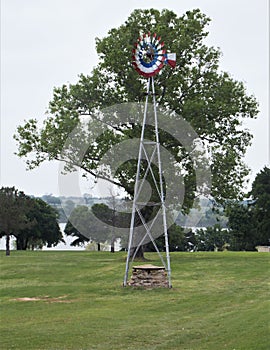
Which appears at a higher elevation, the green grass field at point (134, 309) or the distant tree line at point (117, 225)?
the distant tree line at point (117, 225)

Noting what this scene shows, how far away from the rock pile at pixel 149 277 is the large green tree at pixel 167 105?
12583 millimetres

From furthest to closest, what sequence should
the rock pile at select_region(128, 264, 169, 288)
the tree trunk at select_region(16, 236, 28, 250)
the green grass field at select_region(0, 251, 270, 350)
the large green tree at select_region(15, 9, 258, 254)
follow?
1. the tree trunk at select_region(16, 236, 28, 250)
2. the large green tree at select_region(15, 9, 258, 254)
3. the rock pile at select_region(128, 264, 169, 288)
4. the green grass field at select_region(0, 251, 270, 350)

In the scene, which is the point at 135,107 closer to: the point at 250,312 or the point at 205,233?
the point at 250,312

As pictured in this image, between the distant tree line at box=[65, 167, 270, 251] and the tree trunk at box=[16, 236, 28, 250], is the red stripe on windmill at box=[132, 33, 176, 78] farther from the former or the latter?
the tree trunk at box=[16, 236, 28, 250]

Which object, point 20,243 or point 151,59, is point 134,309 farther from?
point 20,243

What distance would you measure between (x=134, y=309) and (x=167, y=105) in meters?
20.2

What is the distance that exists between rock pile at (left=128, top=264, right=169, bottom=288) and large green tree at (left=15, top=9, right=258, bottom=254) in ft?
41.3

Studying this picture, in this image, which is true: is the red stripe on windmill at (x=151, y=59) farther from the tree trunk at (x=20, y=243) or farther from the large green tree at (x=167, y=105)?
the tree trunk at (x=20, y=243)

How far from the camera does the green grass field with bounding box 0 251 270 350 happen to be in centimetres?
1455

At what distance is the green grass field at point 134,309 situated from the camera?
14.5m

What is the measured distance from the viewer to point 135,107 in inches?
1487

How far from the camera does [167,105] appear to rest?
38.6 metres

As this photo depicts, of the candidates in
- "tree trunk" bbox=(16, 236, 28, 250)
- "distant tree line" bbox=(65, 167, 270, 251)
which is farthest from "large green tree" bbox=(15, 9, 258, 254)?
"tree trunk" bbox=(16, 236, 28, 250)

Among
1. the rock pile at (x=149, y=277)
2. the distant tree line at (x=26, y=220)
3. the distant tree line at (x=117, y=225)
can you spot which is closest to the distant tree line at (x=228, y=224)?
the distant tree line at (x=117, y=225)
